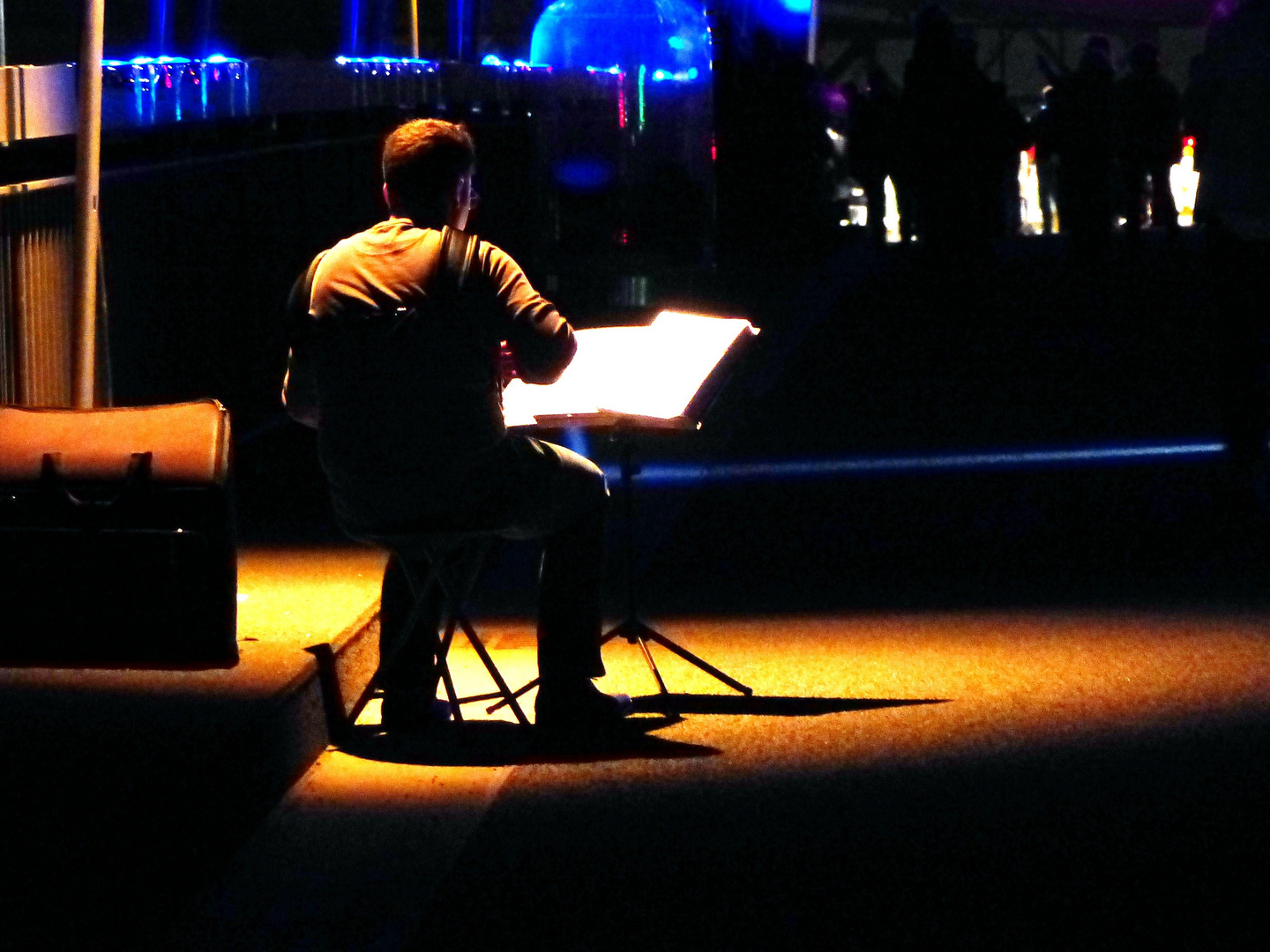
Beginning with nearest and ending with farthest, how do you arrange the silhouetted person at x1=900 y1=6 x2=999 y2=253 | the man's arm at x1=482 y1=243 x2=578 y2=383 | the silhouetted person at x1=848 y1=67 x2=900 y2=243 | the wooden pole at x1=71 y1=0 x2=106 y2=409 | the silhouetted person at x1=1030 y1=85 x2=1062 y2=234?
the man's arm at x1=482 y1=243 x2=578 y2=383 < the wooden pole at x1=71 y1=0 x2=106 y2=409 < the silhouetted person at x1=900 y1=6 x2=999 y2=253 < the silhouetted person at x1=848 y1=67 x2=900 y2=243 < the silhouetted person at x1=1030 y1=85 x2=1062 y2=234

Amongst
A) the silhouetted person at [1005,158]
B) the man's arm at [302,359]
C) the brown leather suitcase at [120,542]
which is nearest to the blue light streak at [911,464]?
the man's arm at [302,359]

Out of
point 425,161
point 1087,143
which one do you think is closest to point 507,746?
point 425,161

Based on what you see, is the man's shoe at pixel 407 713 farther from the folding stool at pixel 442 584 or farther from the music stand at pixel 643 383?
the music stand at pixel 643 383

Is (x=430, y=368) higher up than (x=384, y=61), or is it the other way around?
(x=384, y=61)

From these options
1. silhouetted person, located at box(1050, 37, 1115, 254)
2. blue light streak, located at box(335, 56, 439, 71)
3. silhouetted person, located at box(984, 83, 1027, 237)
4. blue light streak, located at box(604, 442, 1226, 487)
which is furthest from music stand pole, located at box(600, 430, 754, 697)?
silhouetted person, located at box(1050, 37, 1115, 254)

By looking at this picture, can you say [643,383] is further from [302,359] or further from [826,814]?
[826,814]

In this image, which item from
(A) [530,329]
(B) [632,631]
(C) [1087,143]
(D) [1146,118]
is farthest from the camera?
(D) [1146,118]

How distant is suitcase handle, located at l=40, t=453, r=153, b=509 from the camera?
613 centimetres

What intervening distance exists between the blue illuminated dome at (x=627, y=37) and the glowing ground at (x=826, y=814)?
44.5ft

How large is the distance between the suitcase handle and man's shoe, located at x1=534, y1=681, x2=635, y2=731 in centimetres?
146

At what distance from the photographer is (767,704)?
7.38 metres

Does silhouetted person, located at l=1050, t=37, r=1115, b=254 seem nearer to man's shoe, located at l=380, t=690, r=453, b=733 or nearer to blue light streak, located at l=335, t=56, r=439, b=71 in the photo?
blue light streak, located at l=335, t=56, r=439, b=71

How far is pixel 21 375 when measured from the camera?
8500 millimetres

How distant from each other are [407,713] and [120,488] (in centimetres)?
132
